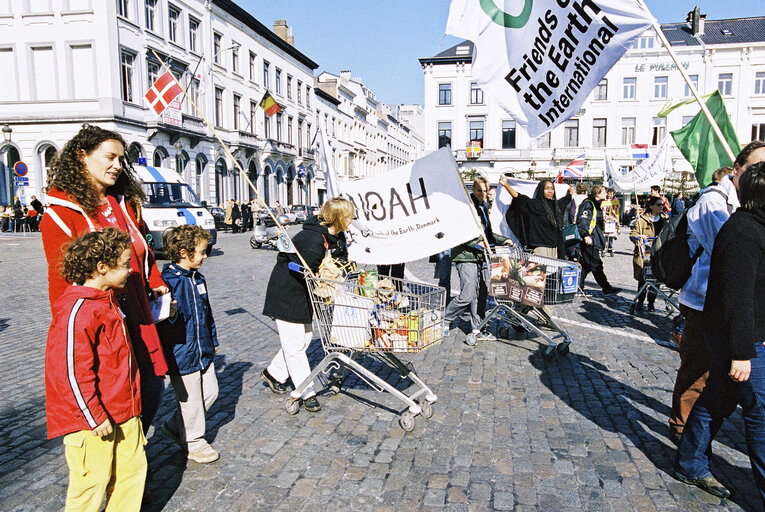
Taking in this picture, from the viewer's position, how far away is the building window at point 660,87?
46.2 meters

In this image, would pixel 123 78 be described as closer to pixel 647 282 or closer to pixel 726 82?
pixel 647 282

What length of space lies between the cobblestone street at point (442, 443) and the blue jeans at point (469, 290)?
0.50 m

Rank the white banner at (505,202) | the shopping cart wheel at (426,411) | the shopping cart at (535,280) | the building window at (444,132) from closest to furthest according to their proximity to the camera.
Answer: the shopping cart wheel at (426,411), the shopping cart at (535,280), the white banner at (505,202), the building window at (444,132)

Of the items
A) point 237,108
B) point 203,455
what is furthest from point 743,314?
point 237,108

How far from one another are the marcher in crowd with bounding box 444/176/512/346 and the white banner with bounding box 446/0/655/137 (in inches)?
74.3

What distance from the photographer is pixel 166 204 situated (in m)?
16.1

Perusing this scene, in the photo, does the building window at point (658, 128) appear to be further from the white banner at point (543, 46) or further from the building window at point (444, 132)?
the white banner at point (543, 46)

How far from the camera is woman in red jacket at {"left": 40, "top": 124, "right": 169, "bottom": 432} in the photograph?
274 cm

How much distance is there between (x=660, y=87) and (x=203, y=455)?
171 ft

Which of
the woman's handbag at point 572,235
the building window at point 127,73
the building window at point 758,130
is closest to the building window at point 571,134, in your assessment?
the building window at point 758,130

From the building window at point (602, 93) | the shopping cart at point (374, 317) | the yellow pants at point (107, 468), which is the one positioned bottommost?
the yellow pants at point (107, 468)

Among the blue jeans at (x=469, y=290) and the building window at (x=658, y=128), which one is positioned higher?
the building window at (x=658, y=128)

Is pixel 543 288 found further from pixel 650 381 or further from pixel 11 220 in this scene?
pixel 11 220

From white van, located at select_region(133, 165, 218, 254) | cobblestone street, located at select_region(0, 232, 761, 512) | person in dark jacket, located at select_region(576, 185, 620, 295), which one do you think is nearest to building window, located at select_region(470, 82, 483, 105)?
white van, located at select_region(133, 165, 218, 254)
